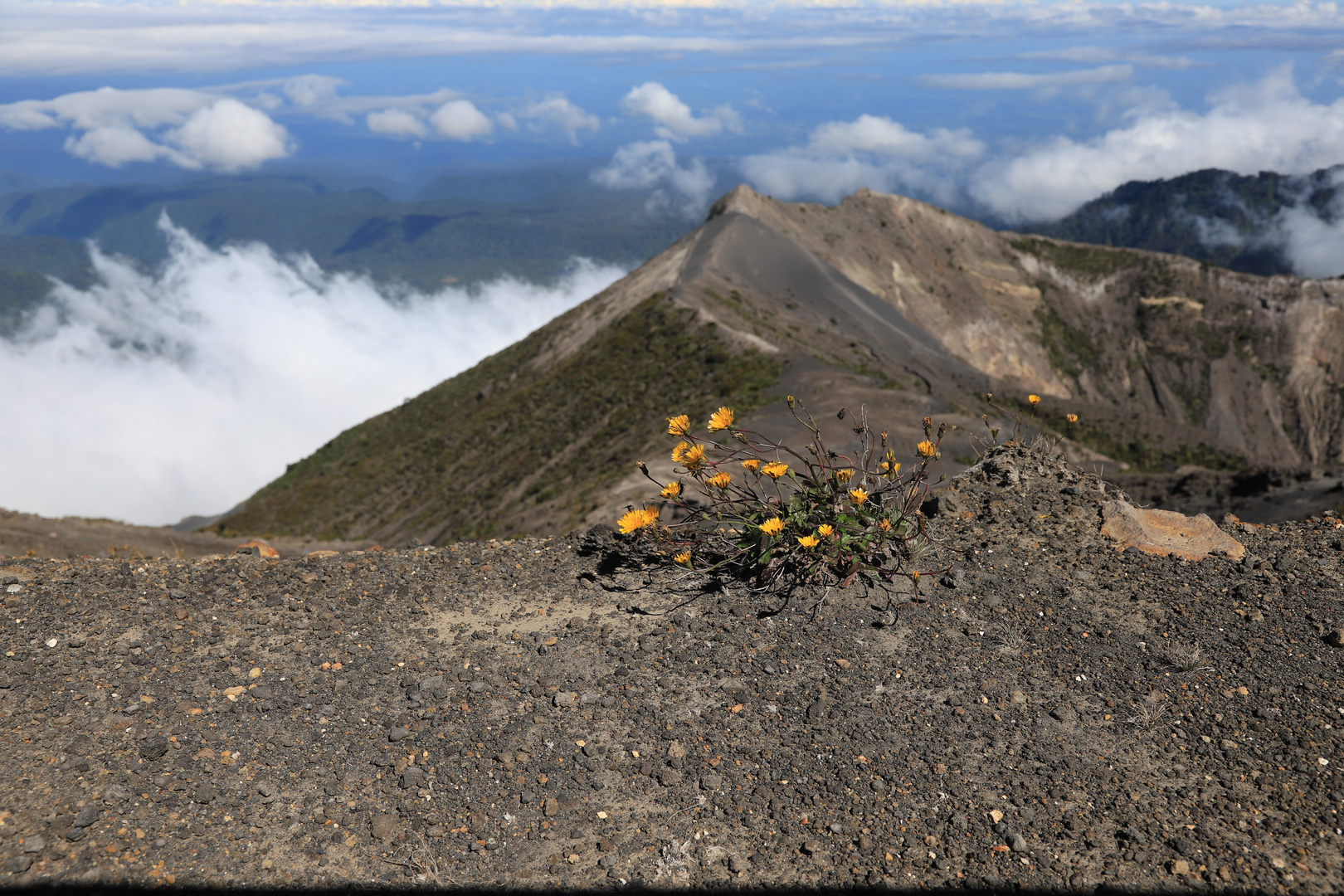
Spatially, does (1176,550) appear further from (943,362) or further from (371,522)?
(943,362)

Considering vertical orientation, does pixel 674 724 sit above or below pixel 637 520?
below

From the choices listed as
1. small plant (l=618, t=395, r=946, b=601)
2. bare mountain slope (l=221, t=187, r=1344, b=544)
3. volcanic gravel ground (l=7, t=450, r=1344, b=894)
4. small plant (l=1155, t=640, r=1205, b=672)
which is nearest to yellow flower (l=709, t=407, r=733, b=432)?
small plant (l=618, t=395, r=946, b=601)

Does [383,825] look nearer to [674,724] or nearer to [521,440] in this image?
[674,724]

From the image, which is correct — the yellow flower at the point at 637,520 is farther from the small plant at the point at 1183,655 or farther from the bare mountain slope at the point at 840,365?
the bare mountain slope at the point at 840,365

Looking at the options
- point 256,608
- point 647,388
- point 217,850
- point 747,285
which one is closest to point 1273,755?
point 217,850

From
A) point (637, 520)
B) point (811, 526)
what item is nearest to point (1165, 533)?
point (811, 526)

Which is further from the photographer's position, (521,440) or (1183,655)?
(521,440)

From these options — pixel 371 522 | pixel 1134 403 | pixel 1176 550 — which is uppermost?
pixel 1176 550
